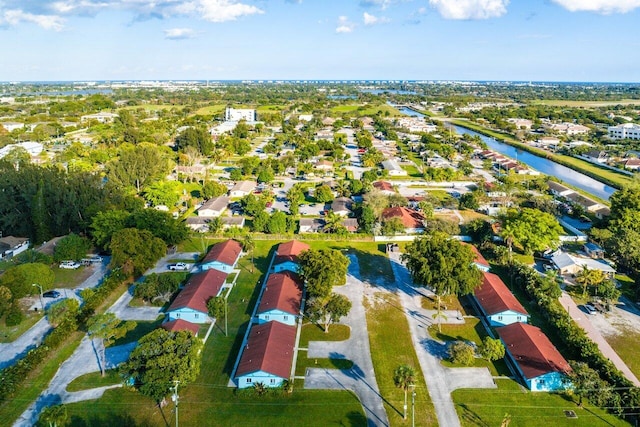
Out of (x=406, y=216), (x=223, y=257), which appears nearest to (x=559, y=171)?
(x=406, y=216)

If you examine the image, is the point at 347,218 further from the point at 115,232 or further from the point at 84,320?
the point at 84,320

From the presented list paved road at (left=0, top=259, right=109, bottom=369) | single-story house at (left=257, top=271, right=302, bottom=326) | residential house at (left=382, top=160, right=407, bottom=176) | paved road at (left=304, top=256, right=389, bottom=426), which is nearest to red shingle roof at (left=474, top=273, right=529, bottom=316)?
paved road at (left=304, top=256, right=389, bottom=426)

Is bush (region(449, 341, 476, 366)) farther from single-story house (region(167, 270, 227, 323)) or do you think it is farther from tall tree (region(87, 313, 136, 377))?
tall tree (region(87, 313, 136, 377))

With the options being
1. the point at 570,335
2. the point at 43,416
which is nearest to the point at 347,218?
the point at 570,335

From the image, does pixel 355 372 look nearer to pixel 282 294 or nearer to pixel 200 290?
pixel 282 294

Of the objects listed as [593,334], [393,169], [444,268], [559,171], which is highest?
[393,169]

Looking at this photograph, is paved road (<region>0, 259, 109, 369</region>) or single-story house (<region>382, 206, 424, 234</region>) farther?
single-story house (<region>382, 206, 424, 234</region>)

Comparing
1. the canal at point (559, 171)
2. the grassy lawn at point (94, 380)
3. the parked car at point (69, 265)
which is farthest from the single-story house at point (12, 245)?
the canal at point (559, 171)
